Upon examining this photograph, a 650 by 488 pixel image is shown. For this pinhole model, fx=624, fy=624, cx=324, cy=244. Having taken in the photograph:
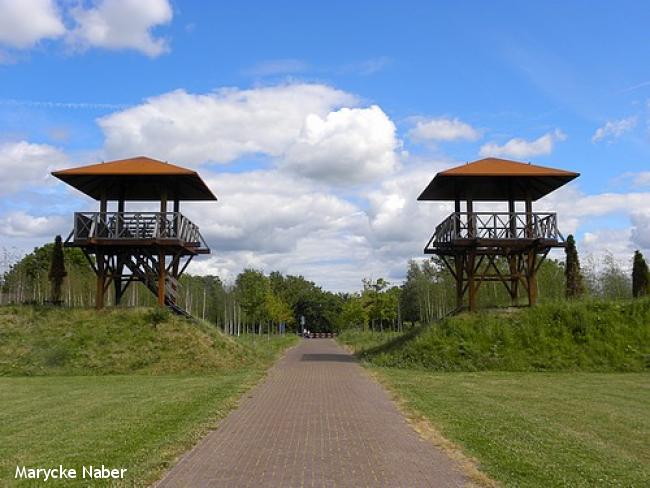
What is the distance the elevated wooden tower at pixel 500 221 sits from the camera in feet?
86.9

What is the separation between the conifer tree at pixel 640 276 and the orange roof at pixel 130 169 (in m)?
26.7

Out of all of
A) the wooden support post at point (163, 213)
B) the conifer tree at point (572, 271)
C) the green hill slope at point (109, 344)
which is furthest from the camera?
the conifer tree at point (572, 271)

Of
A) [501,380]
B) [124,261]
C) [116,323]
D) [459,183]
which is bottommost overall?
[501,380]

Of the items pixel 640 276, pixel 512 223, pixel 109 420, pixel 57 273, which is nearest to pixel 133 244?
pixel 57 273

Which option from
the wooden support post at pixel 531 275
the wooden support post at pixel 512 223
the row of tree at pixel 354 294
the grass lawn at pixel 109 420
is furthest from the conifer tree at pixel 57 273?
the wooden support post at pixel 531 275

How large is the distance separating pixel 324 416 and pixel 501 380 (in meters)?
10.2

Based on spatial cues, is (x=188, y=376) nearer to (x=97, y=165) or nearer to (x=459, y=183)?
(x=97, y=165)

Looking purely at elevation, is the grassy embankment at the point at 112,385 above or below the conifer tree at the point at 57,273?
below

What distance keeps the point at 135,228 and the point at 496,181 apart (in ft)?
53.0

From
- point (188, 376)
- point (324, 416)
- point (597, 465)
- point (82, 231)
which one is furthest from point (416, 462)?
point (82, 231)

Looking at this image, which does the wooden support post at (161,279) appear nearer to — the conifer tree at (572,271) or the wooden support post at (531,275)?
the wooden support post at (531,275)

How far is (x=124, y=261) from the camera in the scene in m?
27.5

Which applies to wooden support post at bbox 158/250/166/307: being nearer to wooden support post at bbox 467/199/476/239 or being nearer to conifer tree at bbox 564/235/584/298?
wooden support post at bbox 467/199/476/239

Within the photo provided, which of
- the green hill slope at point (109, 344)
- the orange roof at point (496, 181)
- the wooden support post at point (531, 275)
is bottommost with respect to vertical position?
the green hill slope at point (109, 344)
